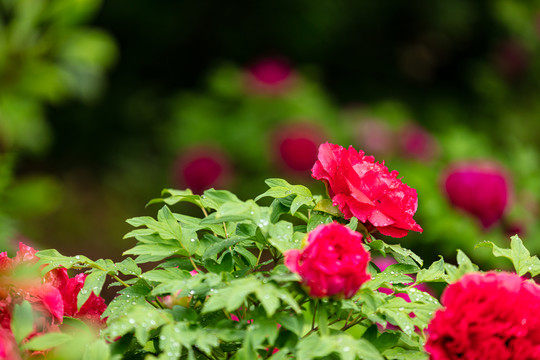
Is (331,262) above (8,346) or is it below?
above

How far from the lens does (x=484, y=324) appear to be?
3.04 feet

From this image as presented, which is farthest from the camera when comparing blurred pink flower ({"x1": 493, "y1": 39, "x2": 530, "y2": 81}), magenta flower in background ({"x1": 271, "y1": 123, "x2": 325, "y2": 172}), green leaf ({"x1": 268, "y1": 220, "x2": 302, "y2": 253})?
blurred pink flower ({"x1": 493, "y1": 39, "x2": 530, "y2": 81})

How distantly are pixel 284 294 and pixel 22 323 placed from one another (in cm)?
34

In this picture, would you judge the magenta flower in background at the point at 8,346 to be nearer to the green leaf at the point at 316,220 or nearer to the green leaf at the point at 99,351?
the green leaf at the point at 99,351

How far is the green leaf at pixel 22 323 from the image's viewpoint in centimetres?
90

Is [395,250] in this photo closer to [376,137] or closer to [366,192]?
[366,192]

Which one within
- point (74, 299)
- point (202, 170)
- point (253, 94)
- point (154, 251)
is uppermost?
point (154, 251)

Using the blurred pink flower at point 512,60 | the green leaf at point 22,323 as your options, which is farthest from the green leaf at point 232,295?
the blurred pink flower at point 512,60

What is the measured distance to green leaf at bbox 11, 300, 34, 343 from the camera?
→ 0.90 meters

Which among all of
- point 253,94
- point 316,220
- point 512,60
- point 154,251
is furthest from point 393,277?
point 512,60

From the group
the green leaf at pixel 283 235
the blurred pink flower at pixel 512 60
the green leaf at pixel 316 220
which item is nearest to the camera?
the green leaf at pixel 283 235


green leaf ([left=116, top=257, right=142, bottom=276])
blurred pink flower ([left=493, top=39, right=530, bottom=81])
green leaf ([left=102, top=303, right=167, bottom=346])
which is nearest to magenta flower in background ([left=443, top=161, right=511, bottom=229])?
green leaf ([left=116, top=257, right=142, bottom=276])

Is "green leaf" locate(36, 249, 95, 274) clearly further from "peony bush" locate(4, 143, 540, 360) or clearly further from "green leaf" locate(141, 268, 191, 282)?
"green leaf" locate(141, 268, 191, 282)

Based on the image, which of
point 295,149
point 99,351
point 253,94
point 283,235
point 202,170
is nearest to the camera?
point 99,351
